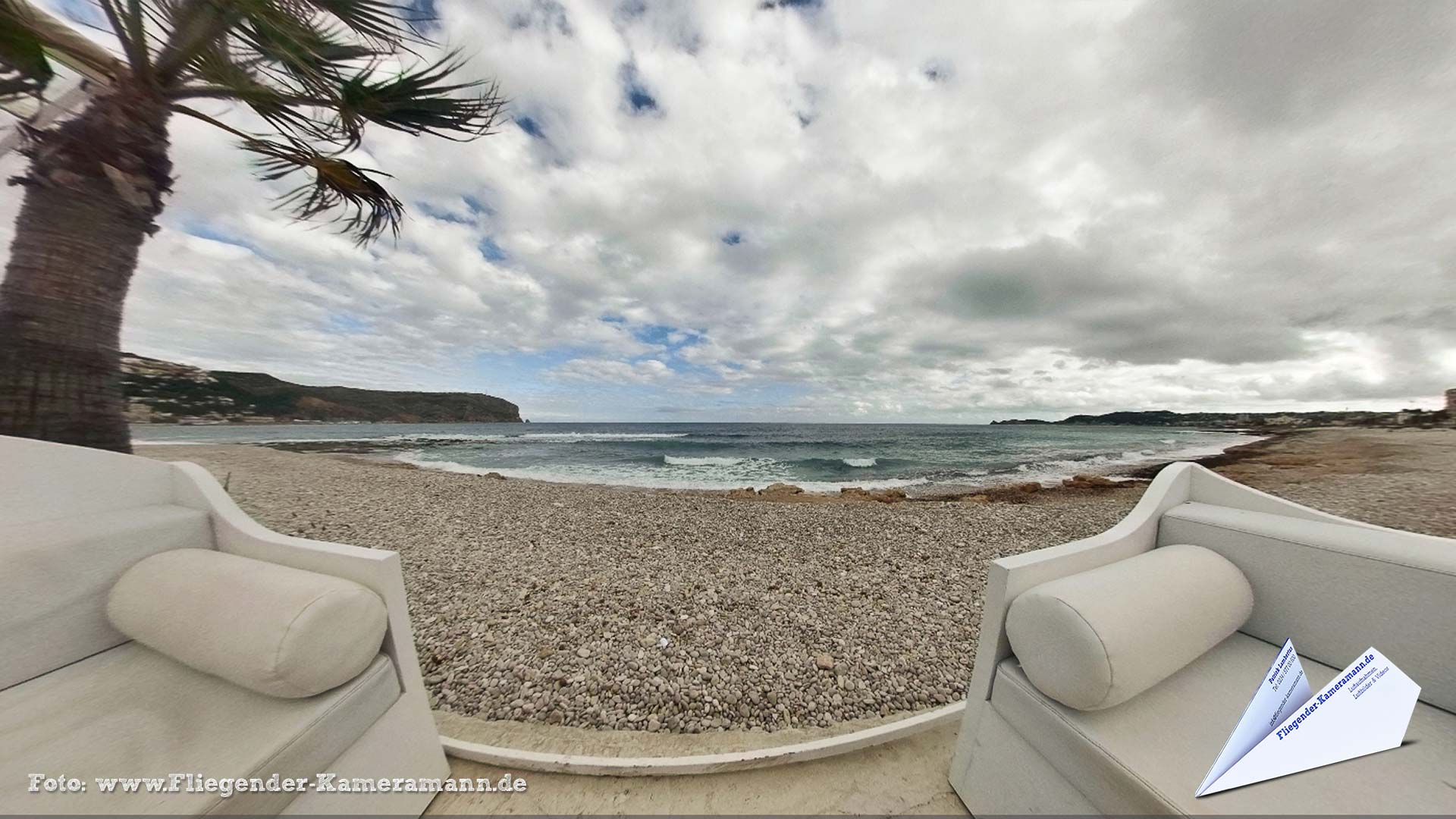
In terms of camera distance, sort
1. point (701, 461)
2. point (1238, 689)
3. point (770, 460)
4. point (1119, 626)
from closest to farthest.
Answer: point (1119, 626) < point (1238, 689) < point (701, 461) < point (770, 460)

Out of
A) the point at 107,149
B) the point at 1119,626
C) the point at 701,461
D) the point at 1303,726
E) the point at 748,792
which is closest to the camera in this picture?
the point at 1303,726

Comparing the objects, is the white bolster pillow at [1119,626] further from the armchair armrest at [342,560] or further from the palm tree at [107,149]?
the palm tree at [107,149]

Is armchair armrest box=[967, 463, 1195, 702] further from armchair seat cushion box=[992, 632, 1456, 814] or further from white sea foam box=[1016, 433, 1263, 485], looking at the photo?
white sea foam box=[1016, 433, 1263, 485]

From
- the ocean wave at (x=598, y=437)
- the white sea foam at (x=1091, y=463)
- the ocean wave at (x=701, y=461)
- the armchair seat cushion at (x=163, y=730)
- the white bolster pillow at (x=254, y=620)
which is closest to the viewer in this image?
the armchair seat cushion at (x=163, y=730)

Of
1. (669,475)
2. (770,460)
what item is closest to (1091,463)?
(770,460)

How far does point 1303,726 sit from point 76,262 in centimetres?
510

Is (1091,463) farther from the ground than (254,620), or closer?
closer

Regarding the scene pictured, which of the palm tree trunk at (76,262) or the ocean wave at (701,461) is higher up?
the palm tree trunk at (76,262)

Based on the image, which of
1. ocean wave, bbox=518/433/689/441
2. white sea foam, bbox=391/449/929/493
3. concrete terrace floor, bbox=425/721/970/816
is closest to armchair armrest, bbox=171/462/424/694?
concrete terrace floor, bbox=425/721/970/816

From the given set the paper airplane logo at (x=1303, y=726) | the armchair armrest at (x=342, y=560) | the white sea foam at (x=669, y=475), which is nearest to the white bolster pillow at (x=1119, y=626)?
the paper airplane logo at (x=1303, y=726)

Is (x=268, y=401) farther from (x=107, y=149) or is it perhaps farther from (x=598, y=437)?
(x=107, y=149)

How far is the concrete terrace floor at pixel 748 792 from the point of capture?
4.15 feet

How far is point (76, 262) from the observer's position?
90.4 inches

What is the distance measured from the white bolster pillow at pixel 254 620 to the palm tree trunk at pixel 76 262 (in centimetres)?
210
